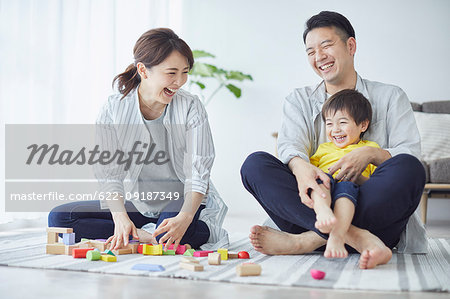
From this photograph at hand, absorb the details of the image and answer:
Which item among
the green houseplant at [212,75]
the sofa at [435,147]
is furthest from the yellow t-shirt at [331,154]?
the green houseplant at [212,75]

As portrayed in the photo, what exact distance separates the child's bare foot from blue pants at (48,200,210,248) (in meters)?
A: 0.71

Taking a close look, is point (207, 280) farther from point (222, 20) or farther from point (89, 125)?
point (222, 20)

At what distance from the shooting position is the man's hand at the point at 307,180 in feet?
5.36

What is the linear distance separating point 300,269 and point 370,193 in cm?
35

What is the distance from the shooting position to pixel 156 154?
209 cm

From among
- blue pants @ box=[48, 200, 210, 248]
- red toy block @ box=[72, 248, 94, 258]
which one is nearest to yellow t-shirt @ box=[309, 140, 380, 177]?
blue pants @ box=[48, 200, 210, 248]

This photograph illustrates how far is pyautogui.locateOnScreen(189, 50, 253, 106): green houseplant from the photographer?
4.37 meters

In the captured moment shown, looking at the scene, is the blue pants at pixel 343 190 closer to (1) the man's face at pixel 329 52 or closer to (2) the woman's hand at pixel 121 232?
(1) the man's face at pixel 329 52

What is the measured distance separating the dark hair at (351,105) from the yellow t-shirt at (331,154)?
0.09 metres

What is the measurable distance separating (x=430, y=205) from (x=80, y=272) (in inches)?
136

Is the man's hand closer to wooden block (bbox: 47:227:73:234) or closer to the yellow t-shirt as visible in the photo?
the yellow t-shirt

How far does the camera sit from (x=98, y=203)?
210 cm

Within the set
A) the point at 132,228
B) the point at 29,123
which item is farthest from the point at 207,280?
the point at 29,123

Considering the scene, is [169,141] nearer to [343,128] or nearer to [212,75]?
[343,128]
